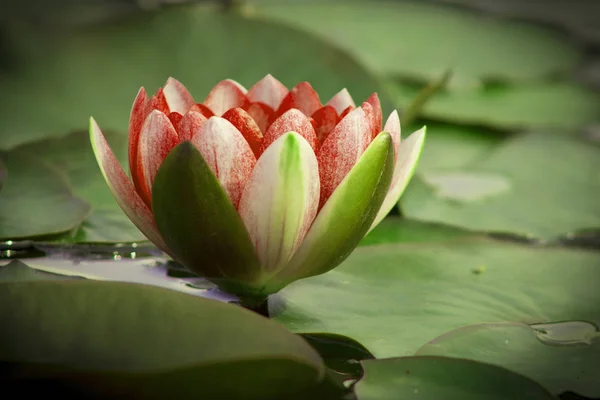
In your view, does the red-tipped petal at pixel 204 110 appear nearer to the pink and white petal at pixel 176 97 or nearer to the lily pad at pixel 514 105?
the pink and white petal at pixel 176 97

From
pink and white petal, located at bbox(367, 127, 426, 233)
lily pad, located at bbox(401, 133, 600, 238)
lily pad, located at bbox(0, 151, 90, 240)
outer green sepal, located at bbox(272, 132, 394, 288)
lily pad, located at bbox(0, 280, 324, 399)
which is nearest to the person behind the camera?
lily pad, located at bbox(0, 280, 324, 399)

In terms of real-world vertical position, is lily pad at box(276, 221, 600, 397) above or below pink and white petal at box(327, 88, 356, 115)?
below

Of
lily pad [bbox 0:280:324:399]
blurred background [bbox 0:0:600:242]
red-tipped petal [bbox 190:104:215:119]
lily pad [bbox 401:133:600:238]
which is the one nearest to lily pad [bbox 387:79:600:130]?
blurred background [bbox 0:0:600:242]

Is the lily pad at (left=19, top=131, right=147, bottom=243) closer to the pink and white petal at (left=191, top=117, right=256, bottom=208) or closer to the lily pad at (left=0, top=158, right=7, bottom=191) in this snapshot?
the lily pad at (left=0, top=158, right=7, bottom=191)

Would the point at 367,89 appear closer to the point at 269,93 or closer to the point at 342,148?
the point at 269,93

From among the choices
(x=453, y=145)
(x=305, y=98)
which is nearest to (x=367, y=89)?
(x=453, y=145)

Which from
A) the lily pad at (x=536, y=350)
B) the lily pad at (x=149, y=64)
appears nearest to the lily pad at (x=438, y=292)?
the lily pad at (x=536, y=350)

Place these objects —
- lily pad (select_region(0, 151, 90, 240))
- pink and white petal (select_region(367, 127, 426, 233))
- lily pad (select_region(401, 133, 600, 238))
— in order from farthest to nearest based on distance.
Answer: lily pad (select_region(401, 133, 600, 238)), lily pad (select_region(0, 151, 90, 240)), pink and white petal (select_region(367, 127, 426, 233))
